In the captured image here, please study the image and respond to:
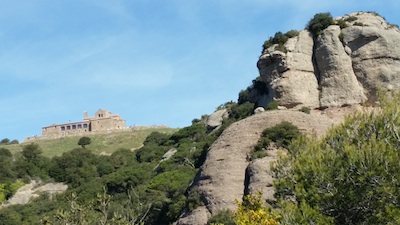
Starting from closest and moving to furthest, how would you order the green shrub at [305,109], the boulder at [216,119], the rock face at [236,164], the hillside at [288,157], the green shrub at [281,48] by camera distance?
the hillside at [288,157] → the rock face at [236,164] → the green shrub at [305,109] → the green shrub at [281,48] → the boulder at [216,119]

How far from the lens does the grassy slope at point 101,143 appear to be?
3499 inches

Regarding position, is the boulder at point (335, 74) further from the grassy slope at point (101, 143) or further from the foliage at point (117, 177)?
the grassy slope at point (101, 143)

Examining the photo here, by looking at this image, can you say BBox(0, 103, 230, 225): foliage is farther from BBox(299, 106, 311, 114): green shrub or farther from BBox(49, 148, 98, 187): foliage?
BBox(299, 106, 311, 114): green shrub

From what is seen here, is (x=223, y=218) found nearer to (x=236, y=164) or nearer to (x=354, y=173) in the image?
(x=236, y=164)

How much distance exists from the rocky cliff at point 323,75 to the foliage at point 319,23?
0.42m

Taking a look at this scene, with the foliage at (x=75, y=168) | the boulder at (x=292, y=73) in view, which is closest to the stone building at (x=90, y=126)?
the foliage at (x=75, y=168)

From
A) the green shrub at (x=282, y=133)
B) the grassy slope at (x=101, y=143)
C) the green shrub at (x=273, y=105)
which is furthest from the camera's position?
the grassy slope at (x=101, y=143)

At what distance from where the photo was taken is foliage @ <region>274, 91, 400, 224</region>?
16031 millimetres

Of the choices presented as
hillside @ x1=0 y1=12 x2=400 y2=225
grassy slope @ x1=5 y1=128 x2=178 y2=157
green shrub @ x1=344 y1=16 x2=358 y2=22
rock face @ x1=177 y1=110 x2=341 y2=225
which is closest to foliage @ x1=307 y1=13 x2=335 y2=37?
hillside @ x1=0 y1=12 x2=400 y2=225

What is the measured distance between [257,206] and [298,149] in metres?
2.42

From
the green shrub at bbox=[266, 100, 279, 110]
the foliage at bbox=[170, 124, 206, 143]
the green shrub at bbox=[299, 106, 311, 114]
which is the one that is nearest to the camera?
the green shrub at bbox=[299, 106, 311, 114]

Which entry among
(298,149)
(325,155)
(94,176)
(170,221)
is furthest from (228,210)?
(94,176)

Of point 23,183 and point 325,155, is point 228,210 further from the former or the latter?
point 23,183

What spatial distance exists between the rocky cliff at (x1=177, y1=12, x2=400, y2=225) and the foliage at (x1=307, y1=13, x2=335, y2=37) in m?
0.42
